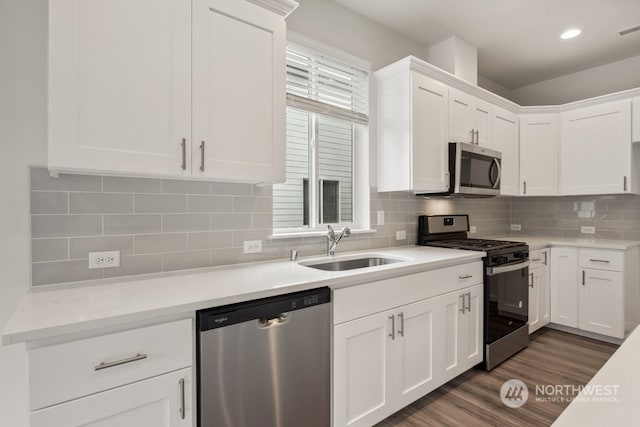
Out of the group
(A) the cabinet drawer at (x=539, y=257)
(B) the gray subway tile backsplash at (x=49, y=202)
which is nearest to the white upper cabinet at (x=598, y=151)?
(A) the cabinet drawer at (x=539, y=257)

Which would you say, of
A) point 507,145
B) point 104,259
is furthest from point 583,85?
point 104,259

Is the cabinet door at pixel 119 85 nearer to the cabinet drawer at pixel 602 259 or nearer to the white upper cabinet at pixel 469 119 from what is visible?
the white upper cabinet at pixel 469 119

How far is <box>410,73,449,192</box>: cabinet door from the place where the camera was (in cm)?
249

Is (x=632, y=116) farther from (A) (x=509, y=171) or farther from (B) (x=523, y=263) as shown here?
(B) (x=523, y=263)

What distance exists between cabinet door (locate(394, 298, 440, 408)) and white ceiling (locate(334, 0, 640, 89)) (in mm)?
2240

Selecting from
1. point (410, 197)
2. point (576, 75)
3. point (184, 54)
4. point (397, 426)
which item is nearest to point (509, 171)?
point (410, 197)

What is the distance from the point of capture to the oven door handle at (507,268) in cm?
246

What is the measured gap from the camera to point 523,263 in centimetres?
278

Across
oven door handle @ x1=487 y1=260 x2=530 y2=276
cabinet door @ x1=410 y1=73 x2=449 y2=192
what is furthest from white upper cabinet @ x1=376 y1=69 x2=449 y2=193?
oven door handle @ x1=487 y1=260 x2=530 y2=276

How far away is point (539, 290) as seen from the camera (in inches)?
124

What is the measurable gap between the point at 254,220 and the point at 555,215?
3.77 metres

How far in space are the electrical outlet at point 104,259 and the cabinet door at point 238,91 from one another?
1.91ft

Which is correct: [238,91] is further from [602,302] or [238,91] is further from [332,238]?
[602,302]

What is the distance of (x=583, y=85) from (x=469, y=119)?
199cm
